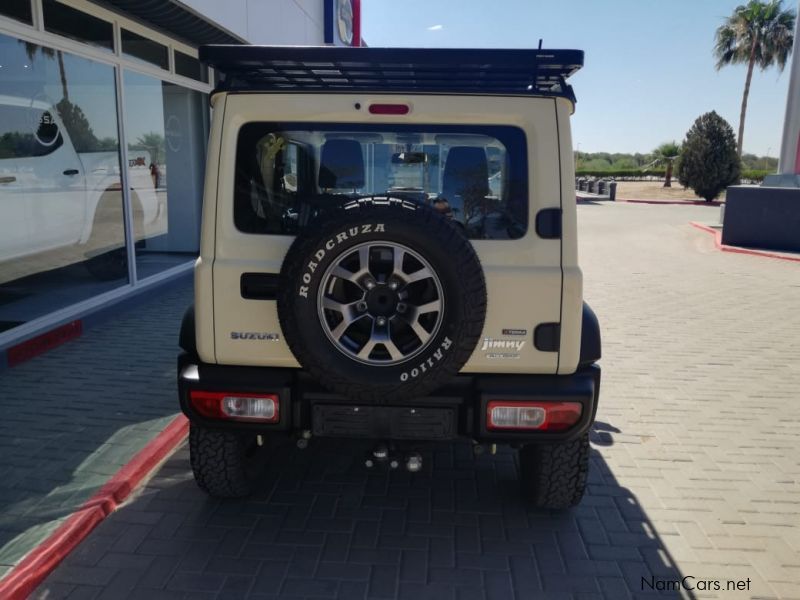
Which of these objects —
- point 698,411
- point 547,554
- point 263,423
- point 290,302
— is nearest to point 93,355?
point 263,423

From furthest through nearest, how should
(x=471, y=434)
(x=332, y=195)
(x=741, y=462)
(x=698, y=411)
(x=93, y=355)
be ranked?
(x=93, y=355)
(x=698, y=411)
(x=741, y=462)
(x=332, y=195)
(x=471, y=434)

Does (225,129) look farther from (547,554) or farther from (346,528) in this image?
(547,554)

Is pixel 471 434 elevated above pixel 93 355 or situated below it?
above

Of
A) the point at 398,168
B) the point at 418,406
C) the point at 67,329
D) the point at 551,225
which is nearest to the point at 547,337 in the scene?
the point at 551,225

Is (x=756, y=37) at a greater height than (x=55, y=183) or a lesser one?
greater

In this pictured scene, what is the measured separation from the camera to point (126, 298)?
8023 mm

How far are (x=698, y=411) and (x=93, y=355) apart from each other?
207 inches

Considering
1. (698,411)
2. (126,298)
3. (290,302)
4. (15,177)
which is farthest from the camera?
(126,298)

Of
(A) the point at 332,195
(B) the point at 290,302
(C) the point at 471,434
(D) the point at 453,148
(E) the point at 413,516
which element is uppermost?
(D) the point at 453,148

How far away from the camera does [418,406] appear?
121 inches

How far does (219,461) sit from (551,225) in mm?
2082

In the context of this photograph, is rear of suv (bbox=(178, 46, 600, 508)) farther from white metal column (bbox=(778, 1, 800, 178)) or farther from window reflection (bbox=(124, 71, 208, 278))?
white metal column (bbox=(778, 1, 800, 178))

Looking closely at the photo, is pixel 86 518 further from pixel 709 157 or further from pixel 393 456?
pixel 709 157

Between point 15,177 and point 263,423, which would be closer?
point 263,423
